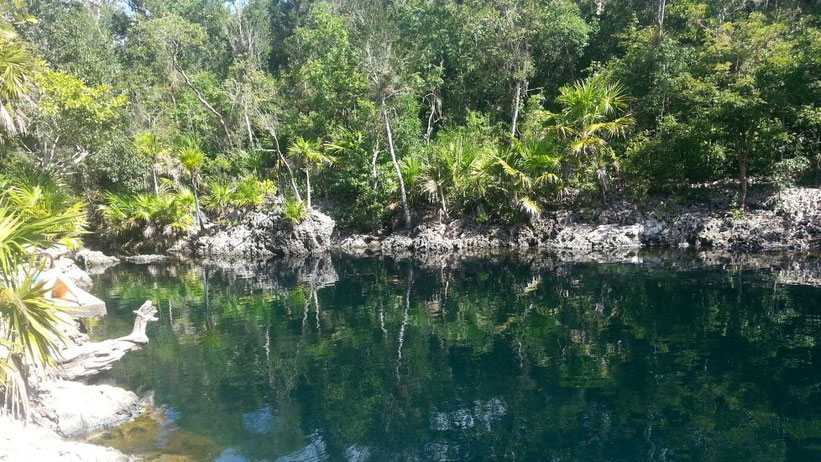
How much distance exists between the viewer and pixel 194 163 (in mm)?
27688

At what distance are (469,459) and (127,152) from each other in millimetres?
23848

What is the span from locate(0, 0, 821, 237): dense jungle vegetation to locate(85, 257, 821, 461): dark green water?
23.1 ft

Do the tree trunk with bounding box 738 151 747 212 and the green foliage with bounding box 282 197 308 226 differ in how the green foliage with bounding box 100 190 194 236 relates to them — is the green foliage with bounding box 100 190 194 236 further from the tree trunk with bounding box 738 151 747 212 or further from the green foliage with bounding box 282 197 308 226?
the tree trunk with bounding box 738 151 747 212

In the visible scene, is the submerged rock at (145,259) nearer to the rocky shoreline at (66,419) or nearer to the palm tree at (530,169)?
the palm tree at (530,169)

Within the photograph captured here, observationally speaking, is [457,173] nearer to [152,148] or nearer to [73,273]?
[152,148]

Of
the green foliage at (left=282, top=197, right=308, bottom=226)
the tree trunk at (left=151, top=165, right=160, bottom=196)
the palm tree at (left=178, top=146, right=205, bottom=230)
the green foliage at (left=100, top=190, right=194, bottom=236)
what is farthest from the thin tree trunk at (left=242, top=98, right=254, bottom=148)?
the green foliage at (left=282, top=197, right=308, bottom=226)

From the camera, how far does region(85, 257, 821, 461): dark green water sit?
7516mm

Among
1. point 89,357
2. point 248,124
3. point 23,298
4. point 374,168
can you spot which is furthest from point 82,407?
point 248,124

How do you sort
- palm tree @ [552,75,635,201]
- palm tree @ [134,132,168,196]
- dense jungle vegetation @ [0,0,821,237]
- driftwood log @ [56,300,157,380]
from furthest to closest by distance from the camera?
palm tree @ [134,132,168,196] → palm tree @ [552,75,635,201] → dense jungle vegetation @ [0,0,821,237] → driftwood log @ [56,300,157,380]

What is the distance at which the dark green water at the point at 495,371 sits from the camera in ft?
24.7

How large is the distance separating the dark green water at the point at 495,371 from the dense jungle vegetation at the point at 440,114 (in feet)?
23.1

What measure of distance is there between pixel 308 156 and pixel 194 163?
587cm

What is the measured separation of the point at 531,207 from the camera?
23797 millimetres

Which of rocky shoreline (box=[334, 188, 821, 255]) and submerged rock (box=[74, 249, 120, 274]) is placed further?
submerged rock (box=[74, 249, 120, 274])
